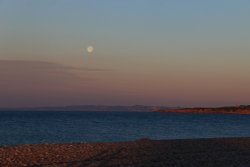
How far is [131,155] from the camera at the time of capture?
2658 centimetres

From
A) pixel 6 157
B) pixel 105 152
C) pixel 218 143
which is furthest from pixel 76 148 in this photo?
pixel 218 143

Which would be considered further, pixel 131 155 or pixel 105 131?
pixel 105 131

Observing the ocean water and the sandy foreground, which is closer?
the sandy foreground

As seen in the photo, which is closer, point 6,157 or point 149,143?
point 6,157

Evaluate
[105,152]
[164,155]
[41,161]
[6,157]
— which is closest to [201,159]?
[164,155]

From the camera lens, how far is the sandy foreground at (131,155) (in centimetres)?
2345

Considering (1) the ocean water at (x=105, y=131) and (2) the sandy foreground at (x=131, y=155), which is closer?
(2) the sandy foreground at (x=131, y=155)

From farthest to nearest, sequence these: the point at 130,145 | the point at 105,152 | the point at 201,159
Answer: the point at 130,145, the point at 105,152, the point at 201,159

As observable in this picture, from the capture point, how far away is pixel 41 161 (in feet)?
78.9

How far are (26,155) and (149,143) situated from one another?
9537 mm

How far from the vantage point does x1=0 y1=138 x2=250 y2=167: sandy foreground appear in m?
23.5

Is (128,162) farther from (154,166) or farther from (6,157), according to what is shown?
(6,157)

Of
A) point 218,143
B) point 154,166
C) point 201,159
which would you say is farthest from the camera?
point 218,143

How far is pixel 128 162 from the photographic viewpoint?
2380 centimetres
